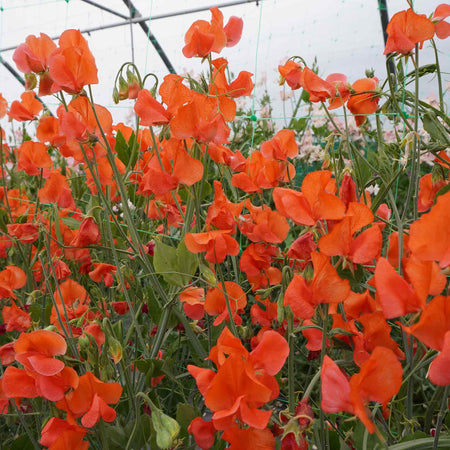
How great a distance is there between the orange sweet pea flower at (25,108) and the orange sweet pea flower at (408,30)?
58cm

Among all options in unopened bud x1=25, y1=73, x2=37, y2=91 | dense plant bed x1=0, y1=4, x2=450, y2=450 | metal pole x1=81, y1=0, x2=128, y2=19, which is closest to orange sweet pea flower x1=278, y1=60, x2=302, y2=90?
dense plant bed x1=0, y1=4, x2=450, y2=450

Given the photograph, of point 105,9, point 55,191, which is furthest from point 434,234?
point 105,9

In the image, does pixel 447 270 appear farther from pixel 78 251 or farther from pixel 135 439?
pixel 78 251

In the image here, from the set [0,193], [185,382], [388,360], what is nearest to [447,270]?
[388,360]

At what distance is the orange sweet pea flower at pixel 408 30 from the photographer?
1.62 ft

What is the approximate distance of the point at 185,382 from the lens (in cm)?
89

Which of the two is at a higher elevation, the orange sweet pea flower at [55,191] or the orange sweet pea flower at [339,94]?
the orange sweet pea flower at [339,94]

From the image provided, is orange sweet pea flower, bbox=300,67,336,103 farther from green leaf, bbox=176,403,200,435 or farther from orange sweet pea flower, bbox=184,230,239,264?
green leaf, bbox=176,403,200,435

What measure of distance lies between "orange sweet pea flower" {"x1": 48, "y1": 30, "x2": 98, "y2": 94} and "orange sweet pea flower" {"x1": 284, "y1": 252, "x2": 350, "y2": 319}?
0.31m

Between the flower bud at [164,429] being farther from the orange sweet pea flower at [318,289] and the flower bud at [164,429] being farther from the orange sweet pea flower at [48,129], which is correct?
the orange sweet pea flower at [48,129]

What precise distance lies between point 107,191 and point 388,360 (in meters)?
0.57

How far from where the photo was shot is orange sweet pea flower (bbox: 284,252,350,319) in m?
0.39

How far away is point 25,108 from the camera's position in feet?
2.73

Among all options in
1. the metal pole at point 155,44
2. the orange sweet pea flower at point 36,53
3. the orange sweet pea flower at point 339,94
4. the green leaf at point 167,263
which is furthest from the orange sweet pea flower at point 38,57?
the metal pole at point 155,44
